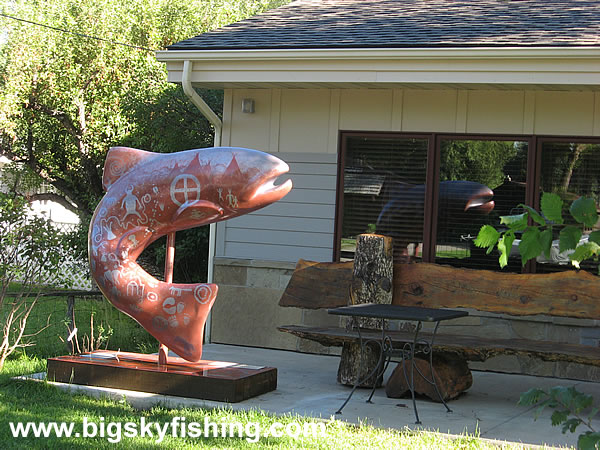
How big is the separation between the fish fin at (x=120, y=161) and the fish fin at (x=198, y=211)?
1.97ft

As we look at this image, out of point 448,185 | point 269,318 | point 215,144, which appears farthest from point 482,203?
point 215,144

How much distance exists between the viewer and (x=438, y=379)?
602cm

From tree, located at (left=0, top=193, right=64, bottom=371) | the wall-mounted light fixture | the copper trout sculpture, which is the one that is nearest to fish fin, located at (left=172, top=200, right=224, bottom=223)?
the copper trout sculpture

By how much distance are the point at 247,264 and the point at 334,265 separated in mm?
1608

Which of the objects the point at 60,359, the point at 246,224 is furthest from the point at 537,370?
the point at 60,359

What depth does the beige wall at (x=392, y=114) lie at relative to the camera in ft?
24.9

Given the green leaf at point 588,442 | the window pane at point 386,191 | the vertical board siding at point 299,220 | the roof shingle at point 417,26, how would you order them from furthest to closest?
the vertical board siding at point 299,220
the window pane at point 386,191
the roof shingle at point 417,26
the green leaf at point 588,442

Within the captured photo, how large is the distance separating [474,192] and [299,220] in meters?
1.90

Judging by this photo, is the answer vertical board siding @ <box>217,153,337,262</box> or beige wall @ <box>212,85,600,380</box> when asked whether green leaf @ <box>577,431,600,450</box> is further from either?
vertical board siding @ <box>217,153,337,262</box>

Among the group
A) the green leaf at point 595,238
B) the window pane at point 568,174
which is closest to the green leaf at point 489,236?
the green leaf at point 595,238

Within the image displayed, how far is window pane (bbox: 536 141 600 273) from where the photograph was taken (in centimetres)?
746

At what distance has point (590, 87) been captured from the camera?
23.9ft

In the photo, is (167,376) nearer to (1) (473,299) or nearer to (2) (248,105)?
(1) (473,299)

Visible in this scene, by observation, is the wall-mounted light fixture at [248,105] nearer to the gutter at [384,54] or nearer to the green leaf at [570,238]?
the gutter at [384,54]
